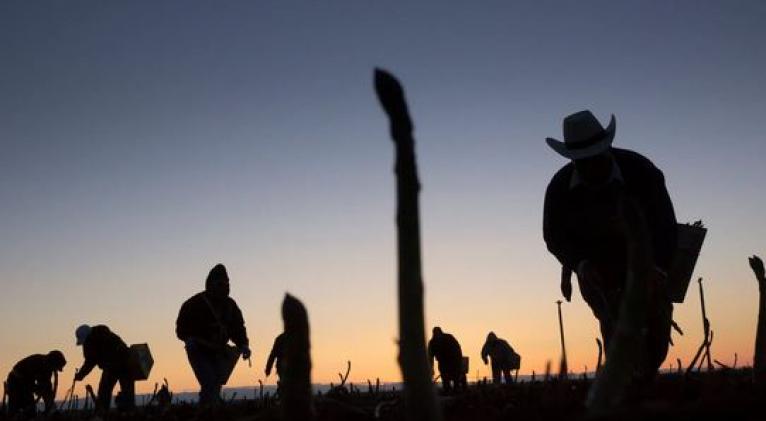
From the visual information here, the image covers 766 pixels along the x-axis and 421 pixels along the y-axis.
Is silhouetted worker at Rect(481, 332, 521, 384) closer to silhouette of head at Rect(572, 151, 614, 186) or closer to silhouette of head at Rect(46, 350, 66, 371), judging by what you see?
silhouette of head at Rect(46, 350, 66, 371)

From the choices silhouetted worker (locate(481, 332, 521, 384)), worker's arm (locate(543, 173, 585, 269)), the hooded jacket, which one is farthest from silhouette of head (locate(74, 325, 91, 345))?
silhouetted worker (locate(481, 332, 521, 384))

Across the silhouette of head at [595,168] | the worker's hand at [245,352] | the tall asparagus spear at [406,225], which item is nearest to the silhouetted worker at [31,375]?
the worker's hand at [245,352]

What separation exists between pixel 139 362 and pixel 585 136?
37.6 ft

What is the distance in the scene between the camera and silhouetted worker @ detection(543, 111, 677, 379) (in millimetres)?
5211

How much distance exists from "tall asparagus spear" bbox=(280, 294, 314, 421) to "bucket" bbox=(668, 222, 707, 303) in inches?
183

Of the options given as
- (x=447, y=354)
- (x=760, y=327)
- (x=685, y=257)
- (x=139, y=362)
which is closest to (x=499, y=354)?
(x=447, y=354)

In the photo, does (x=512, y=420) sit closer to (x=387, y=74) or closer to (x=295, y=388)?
(x=295, y=388)

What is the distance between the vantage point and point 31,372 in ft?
53.2

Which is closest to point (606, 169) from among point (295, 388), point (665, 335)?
point (665, 335)

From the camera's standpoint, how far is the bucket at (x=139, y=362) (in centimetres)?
1372

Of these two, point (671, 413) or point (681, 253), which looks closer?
point (671, 413)

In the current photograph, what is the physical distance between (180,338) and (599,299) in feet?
24.6

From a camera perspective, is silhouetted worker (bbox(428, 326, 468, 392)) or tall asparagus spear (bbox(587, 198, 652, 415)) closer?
tall asparagus spear (bbox(587, 198, 652, 415))

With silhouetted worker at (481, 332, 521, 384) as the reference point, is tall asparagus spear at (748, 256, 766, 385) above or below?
above
